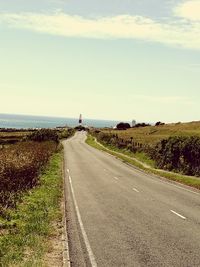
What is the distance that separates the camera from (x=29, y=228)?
1452 centimetres

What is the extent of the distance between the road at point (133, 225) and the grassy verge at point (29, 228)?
31.0 inches

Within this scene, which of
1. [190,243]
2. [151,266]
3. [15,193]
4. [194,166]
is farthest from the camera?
[194,166]

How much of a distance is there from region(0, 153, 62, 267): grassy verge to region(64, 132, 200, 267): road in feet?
2.58

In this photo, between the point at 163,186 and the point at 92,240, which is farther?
the point at 163,186

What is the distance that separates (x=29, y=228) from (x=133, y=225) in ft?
11.7

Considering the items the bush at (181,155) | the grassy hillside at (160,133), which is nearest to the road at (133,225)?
the bush at (181,155)

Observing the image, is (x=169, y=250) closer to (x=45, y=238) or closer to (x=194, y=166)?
(x=45, y=238)

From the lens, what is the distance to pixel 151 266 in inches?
413

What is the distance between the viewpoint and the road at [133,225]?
449 inches

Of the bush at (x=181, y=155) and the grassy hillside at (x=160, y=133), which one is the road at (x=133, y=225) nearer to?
the bush at (x=181, y=155)

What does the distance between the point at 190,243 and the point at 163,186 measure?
16.1 m

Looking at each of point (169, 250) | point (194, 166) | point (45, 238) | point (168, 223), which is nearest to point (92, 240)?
point (45, 238)

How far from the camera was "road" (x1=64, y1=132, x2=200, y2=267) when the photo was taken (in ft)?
37.4

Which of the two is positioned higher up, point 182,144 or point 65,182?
point 182,144
